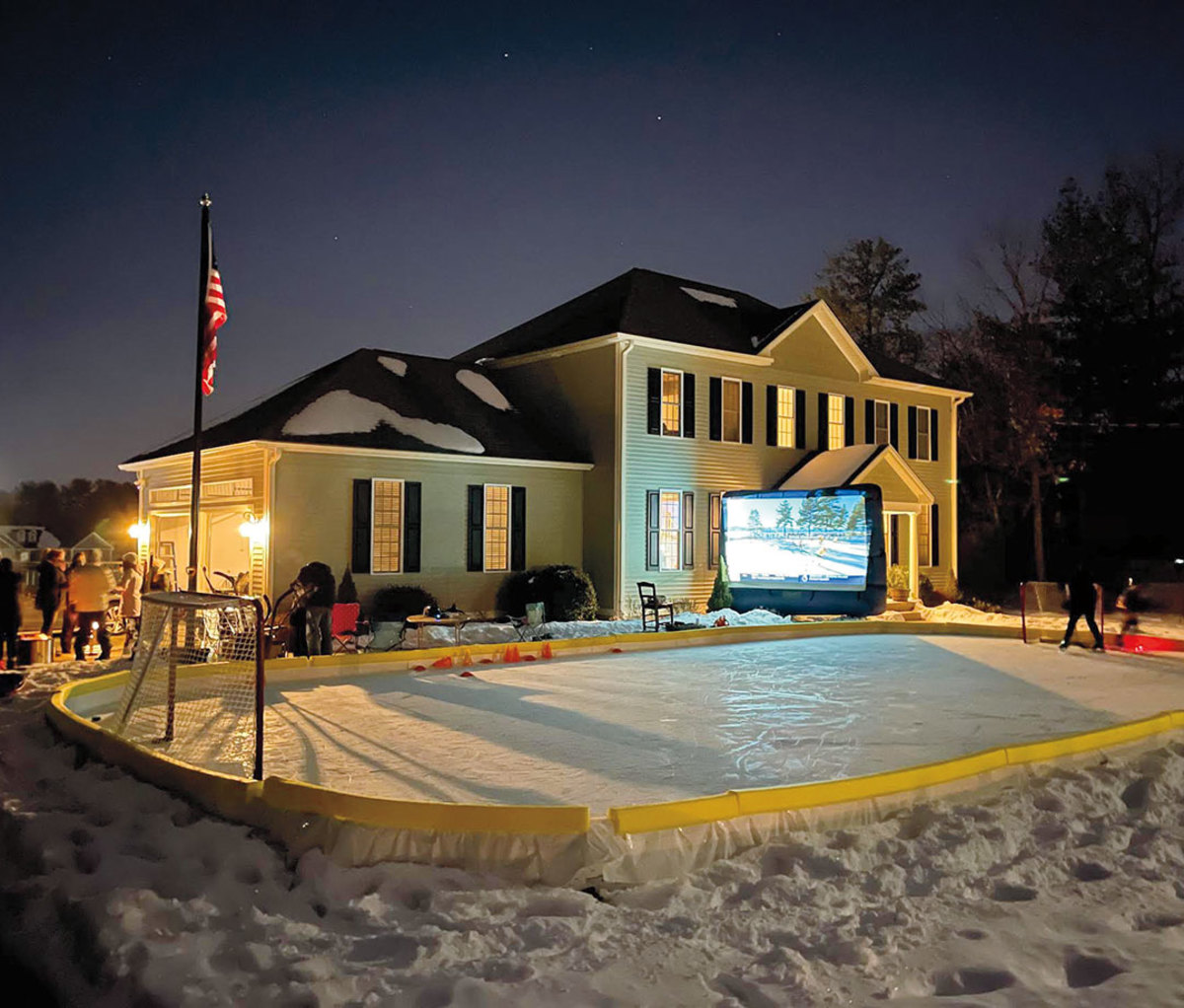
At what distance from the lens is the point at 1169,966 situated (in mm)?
4391

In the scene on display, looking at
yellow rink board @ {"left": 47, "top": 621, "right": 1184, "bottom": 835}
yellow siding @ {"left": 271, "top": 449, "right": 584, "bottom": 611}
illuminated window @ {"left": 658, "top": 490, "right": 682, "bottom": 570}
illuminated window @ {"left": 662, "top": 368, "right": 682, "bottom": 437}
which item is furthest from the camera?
illuminated window @ {"left": 662, "top": 368, "right": 682, "bottom": 437}

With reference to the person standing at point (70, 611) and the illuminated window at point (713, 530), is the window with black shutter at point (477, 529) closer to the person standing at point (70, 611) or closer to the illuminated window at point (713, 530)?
the illuminated window at point (713, 530)

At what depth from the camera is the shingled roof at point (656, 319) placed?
80.4 feet

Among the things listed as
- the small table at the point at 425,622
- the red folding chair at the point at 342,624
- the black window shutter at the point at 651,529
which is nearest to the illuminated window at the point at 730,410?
the black window shutter at the point at 651,529

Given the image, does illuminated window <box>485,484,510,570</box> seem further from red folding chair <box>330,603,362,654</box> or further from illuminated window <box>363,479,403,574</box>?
red folding chair <box>330,603,362,654</box>

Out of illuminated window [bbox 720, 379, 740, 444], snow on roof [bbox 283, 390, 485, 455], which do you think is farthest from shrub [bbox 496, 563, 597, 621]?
illuminated window [bbox 720, 379, 740, 444]

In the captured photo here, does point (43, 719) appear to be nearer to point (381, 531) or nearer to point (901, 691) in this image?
point (901, 691)

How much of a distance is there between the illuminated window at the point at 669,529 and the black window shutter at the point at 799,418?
4553 millimetres

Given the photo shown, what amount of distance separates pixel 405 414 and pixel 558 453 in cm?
370

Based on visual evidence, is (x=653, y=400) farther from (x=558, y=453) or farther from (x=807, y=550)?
(x=807, y=550)

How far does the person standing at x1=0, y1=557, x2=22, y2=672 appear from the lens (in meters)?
13.7

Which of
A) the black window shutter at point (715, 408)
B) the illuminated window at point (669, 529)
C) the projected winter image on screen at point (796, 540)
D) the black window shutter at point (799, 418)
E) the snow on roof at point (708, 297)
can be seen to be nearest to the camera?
the projected winter image on screen at point (796, 540)

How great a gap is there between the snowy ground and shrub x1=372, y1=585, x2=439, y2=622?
13.5 metres

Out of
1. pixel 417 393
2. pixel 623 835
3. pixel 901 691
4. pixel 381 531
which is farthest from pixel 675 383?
pixel 623 835
